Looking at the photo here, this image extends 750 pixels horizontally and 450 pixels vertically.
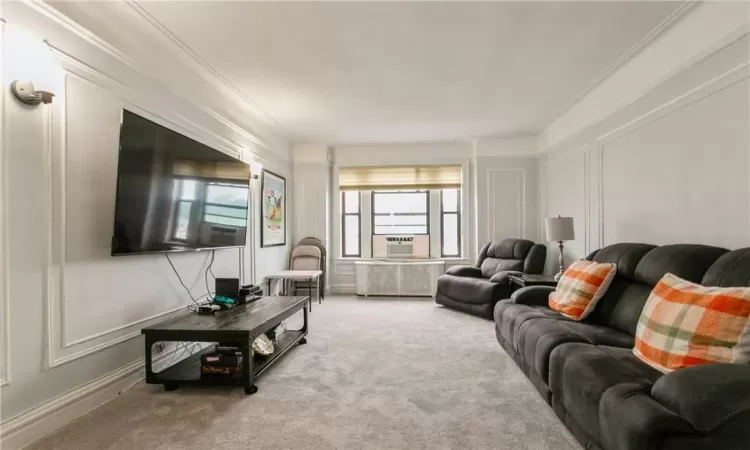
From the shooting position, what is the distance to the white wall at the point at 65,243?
1860mm

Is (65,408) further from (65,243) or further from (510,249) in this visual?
(510,249)

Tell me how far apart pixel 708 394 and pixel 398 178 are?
5414 millimetres

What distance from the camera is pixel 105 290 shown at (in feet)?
7.95

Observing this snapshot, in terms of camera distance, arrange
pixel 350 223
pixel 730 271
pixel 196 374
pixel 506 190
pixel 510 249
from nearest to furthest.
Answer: pixel 730 271, pixel 196 374, pixel 510 249, pixel 506 190, pixel 350 223

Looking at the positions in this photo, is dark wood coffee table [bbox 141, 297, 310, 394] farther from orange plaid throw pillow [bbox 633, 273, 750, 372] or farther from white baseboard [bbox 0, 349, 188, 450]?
orange plaid throw pillow [bbox 633, 273, 750, 372]

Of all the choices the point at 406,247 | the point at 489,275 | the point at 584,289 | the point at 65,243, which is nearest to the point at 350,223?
the point at 406,247

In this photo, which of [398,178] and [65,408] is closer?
[65,408]

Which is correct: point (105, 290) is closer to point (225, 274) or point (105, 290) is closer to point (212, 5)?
point (225, 274)

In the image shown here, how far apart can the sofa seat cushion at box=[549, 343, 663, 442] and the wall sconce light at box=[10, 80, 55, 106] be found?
2.84 m

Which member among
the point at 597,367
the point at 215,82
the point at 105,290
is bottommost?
the point at 597,367

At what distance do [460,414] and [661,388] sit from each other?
107 cm

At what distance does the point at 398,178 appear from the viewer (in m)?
6.43

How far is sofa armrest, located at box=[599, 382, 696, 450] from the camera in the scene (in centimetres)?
121

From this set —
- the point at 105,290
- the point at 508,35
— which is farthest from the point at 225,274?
the point at 508,35
